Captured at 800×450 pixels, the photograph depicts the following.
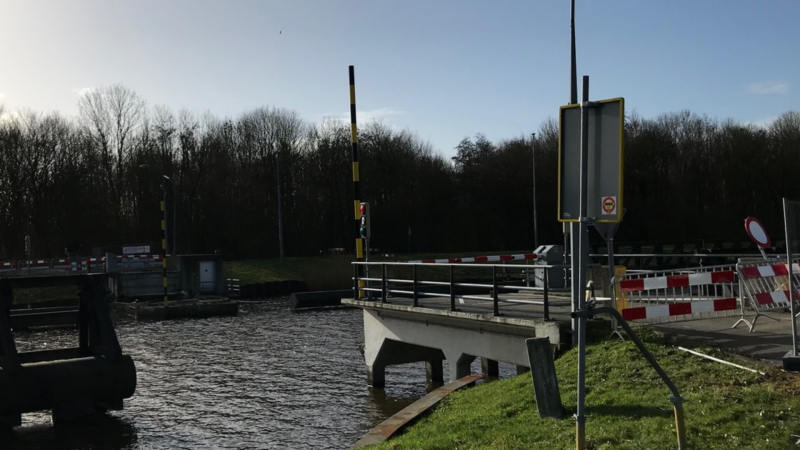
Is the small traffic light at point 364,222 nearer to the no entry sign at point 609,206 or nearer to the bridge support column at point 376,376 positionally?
the bridge support column at point 376,376

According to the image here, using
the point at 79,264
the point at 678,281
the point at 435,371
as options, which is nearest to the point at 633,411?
the point at 678,281

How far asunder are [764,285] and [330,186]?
58.4m

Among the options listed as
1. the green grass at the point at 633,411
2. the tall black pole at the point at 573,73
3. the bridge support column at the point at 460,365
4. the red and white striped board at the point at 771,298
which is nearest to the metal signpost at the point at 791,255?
the green grass at the point at 633,411

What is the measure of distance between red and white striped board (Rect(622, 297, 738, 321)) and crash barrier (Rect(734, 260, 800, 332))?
40 cm

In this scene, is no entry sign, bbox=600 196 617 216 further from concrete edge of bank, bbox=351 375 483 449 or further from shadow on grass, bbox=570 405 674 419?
concrete edge of bank, bbox=351 375 483 449

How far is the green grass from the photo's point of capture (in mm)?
6641

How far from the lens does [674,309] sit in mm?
10883

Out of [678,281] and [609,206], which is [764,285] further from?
[609,206]

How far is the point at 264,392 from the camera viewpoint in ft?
56.3

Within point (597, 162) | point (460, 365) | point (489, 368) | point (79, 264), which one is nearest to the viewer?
point (597, 162)

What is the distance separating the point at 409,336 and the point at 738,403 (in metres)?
8.85

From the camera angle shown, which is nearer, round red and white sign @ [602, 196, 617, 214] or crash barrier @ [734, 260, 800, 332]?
round red and white sign @ [602, 196, 617, 214]

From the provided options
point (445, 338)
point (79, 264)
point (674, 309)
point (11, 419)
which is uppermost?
point (674, 309)

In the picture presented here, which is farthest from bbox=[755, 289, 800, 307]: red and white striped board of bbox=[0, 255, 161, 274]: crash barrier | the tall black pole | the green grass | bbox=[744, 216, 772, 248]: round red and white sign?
bbox=[0, 255, 161, 274]: crash barrier
